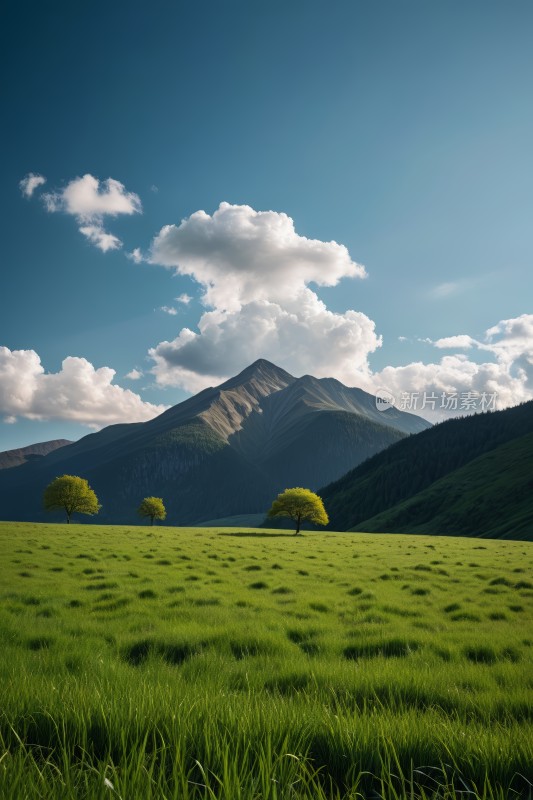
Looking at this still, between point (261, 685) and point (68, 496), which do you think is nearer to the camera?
point (261, 685)

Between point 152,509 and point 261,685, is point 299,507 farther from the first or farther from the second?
point 261,685

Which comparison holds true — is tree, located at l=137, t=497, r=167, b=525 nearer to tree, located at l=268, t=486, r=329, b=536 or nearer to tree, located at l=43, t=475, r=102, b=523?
tree, located at l=43, t=475, r=102, b=523

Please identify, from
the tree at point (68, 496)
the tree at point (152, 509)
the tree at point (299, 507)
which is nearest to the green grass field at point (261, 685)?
the tree at point (299, 507)

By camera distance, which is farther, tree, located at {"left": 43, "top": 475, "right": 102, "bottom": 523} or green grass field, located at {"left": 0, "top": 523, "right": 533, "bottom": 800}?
tree, located at {"left": 43, "top": 475, "right": 102, "bottom": 523}

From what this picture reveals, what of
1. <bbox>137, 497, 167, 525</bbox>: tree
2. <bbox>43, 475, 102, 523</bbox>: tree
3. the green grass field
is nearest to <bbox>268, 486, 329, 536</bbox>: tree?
<bbox>43, 475, 102, 523</bbox>: tree

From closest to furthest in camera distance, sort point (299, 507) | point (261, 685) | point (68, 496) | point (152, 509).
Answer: point (261, 685), point (299, 507), point (68, 496), point (152, 509)

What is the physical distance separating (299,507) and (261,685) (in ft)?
252

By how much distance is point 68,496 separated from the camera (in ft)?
300

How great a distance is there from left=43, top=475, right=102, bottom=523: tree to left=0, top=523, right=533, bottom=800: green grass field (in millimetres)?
77894

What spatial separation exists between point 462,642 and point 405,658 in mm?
2408

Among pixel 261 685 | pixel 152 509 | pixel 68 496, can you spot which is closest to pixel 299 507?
pixel 68 496

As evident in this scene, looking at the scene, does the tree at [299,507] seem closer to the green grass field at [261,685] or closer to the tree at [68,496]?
the tree at [68,496]

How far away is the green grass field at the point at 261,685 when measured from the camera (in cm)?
271

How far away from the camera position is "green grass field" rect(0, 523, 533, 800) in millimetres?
2711
